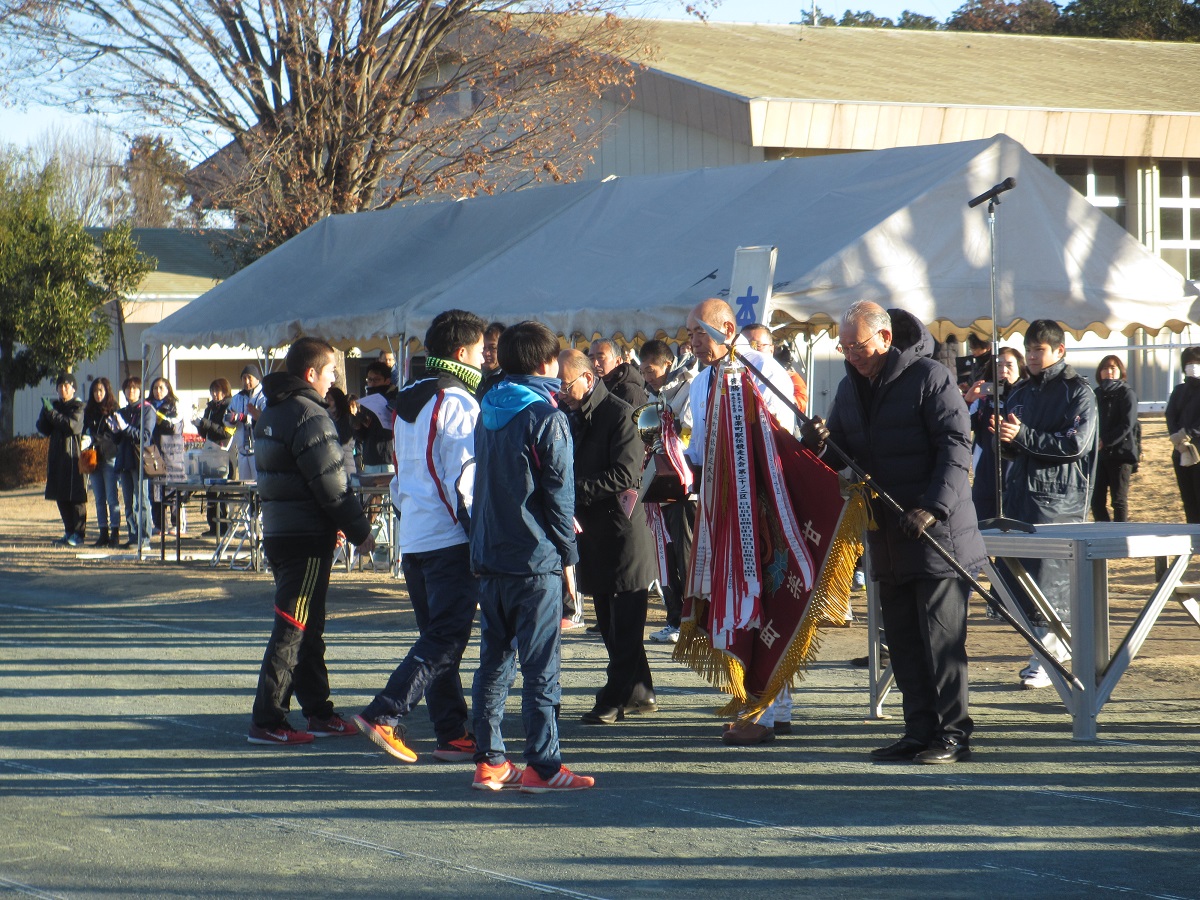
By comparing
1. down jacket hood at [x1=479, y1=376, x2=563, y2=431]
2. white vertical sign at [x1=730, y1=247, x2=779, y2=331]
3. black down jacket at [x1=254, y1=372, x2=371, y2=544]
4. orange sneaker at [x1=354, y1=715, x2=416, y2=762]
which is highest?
white vertical sign at [x1=730, y1=247, x2=779, y2=331]

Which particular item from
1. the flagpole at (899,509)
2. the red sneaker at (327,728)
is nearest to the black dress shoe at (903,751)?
the flagpole at (899,509)

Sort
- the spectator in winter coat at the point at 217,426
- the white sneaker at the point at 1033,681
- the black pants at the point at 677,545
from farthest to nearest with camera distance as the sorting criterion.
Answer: the spectator in winter coat at the point at 217,426
the black pants at the point at 677,545
the white sneaker at the point at 1033,681

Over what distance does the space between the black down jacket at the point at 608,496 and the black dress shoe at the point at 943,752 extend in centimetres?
173

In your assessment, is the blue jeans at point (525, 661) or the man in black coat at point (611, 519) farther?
the man in black coat at point (611, 519)

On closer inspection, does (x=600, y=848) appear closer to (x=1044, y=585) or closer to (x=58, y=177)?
(x=1044, y=585)

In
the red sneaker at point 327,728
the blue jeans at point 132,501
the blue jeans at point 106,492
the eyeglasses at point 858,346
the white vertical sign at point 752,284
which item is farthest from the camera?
the blue jeans at point 106,492

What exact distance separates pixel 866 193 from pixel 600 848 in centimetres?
747

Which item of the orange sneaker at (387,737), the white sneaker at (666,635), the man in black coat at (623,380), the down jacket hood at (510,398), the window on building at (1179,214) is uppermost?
the window on building at (1179,214)

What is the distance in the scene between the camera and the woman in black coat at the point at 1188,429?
1378cm

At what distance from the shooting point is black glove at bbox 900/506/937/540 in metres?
6.52

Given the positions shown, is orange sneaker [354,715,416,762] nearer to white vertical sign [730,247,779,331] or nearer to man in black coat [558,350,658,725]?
man in black coat [558,350,658,725]

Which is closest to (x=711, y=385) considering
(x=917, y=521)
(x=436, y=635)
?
(x=917, y=521)

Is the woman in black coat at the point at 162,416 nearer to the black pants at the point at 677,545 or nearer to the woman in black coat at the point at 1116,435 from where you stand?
the black pants at the point at 677,545

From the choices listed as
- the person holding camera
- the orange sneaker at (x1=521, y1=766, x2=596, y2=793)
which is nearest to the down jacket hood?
the orange sneaker at (x1=521, y1=766, x2=596, y2=793)
